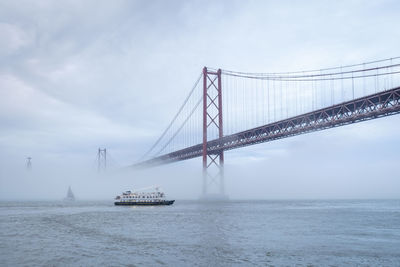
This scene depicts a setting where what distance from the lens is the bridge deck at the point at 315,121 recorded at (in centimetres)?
4608

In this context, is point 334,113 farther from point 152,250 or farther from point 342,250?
point 152,250

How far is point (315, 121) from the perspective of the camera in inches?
2179

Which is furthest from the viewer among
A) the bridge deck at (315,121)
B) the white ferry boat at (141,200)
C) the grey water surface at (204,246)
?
the white ferry boat at (141,200)

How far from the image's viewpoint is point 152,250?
22250 mm

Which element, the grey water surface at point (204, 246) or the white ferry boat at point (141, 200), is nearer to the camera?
the grey water surface at point (204, 246)

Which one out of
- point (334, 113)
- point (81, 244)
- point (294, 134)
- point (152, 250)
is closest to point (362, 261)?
point (152, 250)

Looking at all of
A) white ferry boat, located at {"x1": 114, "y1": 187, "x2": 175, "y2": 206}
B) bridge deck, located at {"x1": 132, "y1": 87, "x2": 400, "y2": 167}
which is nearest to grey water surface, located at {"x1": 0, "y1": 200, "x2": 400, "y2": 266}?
bridge deck, located at {"x1": 132, "y1": 87, "x2": 400, "y2": 167}

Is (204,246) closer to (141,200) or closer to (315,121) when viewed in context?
(315,121)

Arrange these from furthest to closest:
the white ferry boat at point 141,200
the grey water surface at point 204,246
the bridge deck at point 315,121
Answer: the white ferry boat at point 141,200, the bridge deck at point 315,121, the grey water surface at point 204,246

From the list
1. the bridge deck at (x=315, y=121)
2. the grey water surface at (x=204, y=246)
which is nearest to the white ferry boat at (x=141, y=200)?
the bridge deck at (x=315, y=121)

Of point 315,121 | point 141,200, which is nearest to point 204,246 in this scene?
point 315,121

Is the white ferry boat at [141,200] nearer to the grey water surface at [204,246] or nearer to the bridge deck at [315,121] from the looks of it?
the bridge deck at [315,121]

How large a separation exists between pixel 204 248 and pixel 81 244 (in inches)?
324

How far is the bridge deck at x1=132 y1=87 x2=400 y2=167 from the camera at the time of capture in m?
46.1
